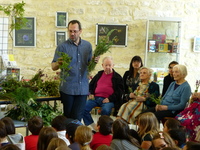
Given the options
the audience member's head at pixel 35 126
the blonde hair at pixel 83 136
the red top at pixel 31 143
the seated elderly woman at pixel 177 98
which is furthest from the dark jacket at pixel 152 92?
the blonde hair at pixel 83 136

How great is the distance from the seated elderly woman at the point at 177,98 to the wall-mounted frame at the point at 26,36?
315 cm

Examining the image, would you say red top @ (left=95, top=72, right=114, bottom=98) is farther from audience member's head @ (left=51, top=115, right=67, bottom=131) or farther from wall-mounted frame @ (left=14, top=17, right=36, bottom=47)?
audience member's head @ (left=51, top=115, right=67, bottom=131)

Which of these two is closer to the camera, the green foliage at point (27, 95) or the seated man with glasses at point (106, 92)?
the green foliage at point (27, 95)

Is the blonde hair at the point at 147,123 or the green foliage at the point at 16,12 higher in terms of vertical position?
the green foliage at the point at 16,12

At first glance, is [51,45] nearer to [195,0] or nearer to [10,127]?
[195,0]

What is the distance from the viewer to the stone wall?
700cm

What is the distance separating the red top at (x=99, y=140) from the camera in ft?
11.0

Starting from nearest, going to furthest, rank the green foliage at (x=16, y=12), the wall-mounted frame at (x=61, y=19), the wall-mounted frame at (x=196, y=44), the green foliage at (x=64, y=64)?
the green foliage at (x=64, y=64), the green foliage at (x=16, y=12), the wall-mounted frame at (x=61, y=19), the wall-mounted frame at (x=196, y=44)

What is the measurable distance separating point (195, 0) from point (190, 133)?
3620 mm

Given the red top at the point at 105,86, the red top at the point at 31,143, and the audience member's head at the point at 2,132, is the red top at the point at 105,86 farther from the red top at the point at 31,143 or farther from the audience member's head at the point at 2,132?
the audience member's head at the point at 2,132

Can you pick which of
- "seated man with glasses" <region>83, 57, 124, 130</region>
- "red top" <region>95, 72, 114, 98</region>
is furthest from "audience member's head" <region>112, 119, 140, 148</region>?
"red top" <region>95, 72, 114, 98</region>

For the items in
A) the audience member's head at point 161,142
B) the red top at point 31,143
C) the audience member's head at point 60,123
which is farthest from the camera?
the audience member's head at point 60,123

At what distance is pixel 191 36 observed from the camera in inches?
282

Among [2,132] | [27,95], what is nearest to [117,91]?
[27,95]
